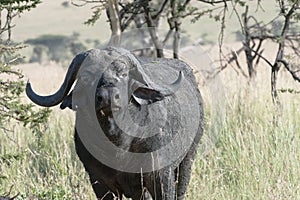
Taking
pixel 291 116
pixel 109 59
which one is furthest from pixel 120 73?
pixel 291 116

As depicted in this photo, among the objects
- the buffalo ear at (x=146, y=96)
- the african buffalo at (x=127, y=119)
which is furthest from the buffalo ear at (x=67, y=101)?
the buffalo ear at (x=146, y=96)

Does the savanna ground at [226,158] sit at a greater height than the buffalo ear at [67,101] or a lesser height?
lesser

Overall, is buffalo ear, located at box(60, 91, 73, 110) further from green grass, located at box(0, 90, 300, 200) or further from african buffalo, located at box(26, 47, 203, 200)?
green grass, located at box(0, 90, 300, 200)

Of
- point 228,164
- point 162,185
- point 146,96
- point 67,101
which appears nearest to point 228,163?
point 228,164

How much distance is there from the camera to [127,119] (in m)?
4.46

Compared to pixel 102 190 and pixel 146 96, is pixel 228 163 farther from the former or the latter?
pixel 146 96

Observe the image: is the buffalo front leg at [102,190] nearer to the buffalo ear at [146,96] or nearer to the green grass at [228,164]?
the green grass at [228,164]

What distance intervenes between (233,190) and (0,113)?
7.90ft

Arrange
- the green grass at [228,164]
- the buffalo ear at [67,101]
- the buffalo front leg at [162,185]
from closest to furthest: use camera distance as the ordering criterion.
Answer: the buffalo ear at [67,101] < the buffalo front leg at [162,185] < the green grass at [228,164]

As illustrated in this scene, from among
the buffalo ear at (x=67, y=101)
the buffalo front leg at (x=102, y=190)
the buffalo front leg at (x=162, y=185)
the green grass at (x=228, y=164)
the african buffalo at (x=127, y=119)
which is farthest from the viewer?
the green grass at (x=228, y=164)

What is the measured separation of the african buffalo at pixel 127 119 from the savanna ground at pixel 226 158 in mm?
525

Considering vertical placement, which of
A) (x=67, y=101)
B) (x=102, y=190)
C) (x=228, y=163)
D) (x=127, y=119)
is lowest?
(x=228, y=163)

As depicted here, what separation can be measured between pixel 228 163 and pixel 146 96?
9.03 ft

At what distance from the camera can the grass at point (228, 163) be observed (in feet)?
18.7
